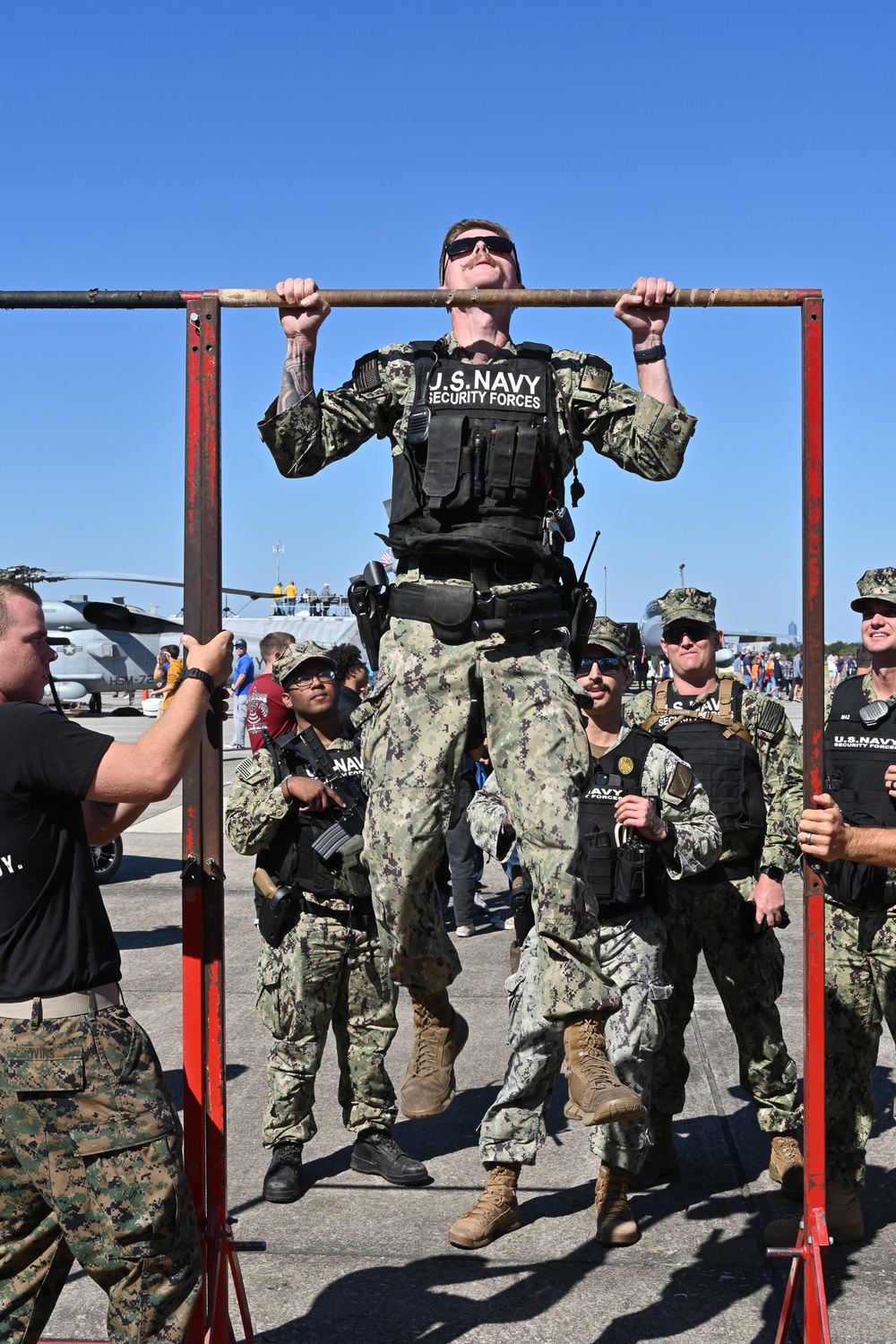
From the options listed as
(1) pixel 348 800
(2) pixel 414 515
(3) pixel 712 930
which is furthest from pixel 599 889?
(2) pixel 414 515

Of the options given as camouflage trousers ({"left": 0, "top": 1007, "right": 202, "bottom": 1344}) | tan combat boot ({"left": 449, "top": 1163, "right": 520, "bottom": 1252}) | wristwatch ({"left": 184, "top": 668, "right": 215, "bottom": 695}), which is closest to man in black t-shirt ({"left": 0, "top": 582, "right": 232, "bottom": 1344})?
camouflage trousers ({"left": 0, "top": 1007, "right": 202, "bottom": 1344})

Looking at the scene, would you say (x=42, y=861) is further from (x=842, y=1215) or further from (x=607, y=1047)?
(x=842, y=1215)

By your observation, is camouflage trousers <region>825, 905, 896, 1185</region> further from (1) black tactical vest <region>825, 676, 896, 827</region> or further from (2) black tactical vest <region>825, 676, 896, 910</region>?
(1) black tactical vest <region>825, 676, 896, 827</region>

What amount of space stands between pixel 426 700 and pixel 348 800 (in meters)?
1.92

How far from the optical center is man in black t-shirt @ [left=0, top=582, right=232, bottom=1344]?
3244mm

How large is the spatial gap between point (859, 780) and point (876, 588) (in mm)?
773

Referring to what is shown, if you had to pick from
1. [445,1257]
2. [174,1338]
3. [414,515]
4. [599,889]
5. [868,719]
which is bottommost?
[445,1257]

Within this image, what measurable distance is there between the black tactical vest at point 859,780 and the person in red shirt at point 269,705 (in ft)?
8.60

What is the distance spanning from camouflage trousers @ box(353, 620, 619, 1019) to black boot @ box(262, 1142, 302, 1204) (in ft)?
6.59

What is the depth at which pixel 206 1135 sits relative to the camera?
3859 millimetres

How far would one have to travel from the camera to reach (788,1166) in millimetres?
5520

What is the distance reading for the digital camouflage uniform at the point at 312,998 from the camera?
575 cm

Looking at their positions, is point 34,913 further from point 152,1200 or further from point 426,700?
point 426,700

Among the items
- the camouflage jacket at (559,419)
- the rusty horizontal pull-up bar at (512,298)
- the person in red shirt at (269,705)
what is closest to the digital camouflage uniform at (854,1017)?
the camouflage jacket at (559,419)
